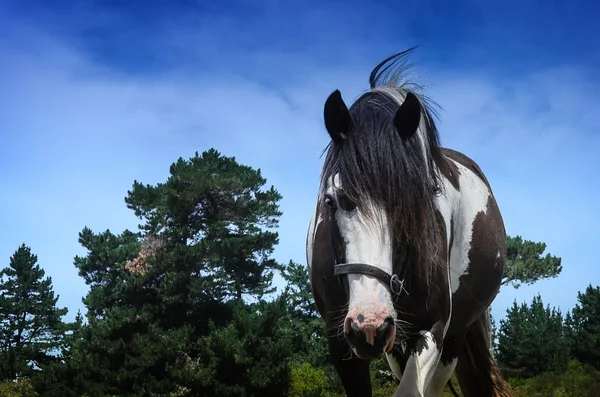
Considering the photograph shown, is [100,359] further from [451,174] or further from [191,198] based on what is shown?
[451,174]

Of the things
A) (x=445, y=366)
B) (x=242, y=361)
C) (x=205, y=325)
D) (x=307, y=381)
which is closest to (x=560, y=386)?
(x=307, y=381)

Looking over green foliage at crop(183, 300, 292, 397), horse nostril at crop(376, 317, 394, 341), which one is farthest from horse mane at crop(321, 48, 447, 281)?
green foliage at crop(183, 300, 292, 397)

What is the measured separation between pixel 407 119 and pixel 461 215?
3.60ft

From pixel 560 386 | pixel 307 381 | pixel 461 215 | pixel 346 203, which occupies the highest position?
pixel 307 381

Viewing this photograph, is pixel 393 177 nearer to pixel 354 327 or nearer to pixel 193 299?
pixel 354 327

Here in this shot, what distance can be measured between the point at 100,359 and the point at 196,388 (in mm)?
3680

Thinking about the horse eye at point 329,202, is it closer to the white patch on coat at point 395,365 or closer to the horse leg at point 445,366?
→ the white patch on coat at point 395,365

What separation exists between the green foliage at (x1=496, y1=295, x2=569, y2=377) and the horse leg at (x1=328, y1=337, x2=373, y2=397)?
21.2 m

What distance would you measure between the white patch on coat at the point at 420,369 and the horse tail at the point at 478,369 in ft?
5.11

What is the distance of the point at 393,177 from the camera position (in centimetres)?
313

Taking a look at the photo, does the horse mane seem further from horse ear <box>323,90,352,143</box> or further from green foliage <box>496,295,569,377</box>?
green foliage <box>496,295,569,377</box>

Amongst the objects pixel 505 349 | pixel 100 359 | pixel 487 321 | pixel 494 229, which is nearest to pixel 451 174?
pixel 494 229

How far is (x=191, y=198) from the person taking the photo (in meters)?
23.1

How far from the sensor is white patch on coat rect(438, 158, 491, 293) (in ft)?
13.0
